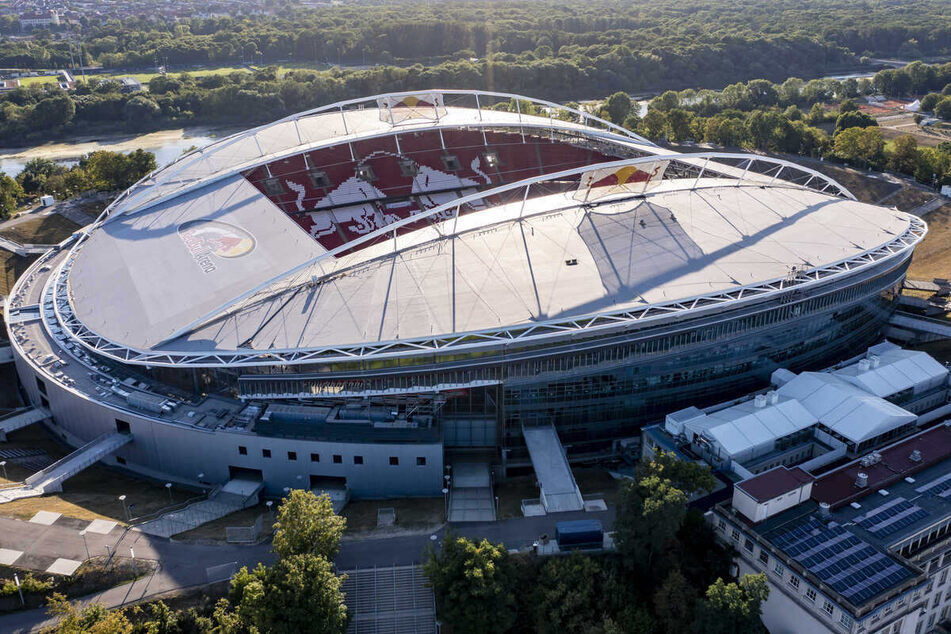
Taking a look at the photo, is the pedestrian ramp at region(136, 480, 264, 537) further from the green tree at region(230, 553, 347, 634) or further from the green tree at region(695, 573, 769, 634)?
the green tree at region(695, 573, 769, 634)

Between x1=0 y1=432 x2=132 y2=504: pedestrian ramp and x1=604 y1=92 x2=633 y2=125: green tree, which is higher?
x1=604 y1=92 x2=633 y2=125: green tree

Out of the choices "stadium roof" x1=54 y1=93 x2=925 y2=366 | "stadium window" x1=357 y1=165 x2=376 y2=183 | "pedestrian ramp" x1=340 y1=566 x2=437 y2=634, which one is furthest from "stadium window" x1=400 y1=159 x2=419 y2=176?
"pedestrian ramp" x1=340 y1=566 x2=437 y2=634

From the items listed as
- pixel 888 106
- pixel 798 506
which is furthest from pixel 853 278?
pixel 888 106

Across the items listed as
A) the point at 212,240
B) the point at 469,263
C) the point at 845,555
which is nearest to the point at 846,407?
the point at 845,555

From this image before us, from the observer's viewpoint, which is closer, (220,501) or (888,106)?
(220,501)

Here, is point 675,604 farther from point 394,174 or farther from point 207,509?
point 394,174

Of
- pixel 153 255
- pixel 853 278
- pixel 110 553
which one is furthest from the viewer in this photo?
pixel 153 255

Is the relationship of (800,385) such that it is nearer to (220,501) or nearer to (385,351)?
(385,351)
